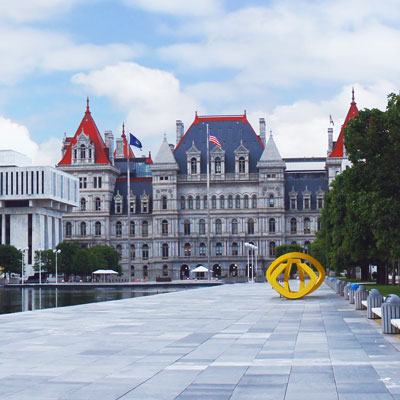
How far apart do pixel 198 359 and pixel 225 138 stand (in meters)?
110

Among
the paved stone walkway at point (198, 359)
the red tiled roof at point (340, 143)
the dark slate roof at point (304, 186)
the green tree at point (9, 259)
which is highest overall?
the red tiled roof at point (340, 143)

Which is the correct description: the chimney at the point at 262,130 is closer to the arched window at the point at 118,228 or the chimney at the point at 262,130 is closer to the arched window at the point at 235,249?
the arched window at the point at 235,249

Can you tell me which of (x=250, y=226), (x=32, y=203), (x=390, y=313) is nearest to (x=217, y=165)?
(x=250, y=226)

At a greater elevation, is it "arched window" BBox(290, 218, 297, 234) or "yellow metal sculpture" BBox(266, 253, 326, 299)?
"arched window" BBox(290, 218, 297, 234)

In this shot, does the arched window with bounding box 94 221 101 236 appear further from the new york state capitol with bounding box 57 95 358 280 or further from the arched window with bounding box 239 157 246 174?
the arched window with bounding box 239 157 246 174

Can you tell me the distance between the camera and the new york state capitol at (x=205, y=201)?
12212 centimetres

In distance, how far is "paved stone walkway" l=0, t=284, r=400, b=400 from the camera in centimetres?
1126

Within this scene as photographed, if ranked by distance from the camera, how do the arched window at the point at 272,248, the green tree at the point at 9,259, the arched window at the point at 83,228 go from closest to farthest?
the green tree at the point at 9,259, the arched window at the point at 272,248, the arched window at the point at 83,228

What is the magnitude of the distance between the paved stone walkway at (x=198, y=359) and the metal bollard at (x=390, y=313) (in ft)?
1.66

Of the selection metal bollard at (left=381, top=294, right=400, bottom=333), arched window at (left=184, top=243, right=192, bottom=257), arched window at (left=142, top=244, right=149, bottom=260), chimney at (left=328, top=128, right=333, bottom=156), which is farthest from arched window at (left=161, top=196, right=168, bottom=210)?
metal bollard at (left=381, top=294, right=400, bottom=333)

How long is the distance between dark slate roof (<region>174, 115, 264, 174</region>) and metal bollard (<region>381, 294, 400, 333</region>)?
10400cm

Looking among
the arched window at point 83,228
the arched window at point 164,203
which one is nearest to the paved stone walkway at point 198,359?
the arched window at point 164,203

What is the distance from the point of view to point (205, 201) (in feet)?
406

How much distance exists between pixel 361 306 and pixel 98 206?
330ft
